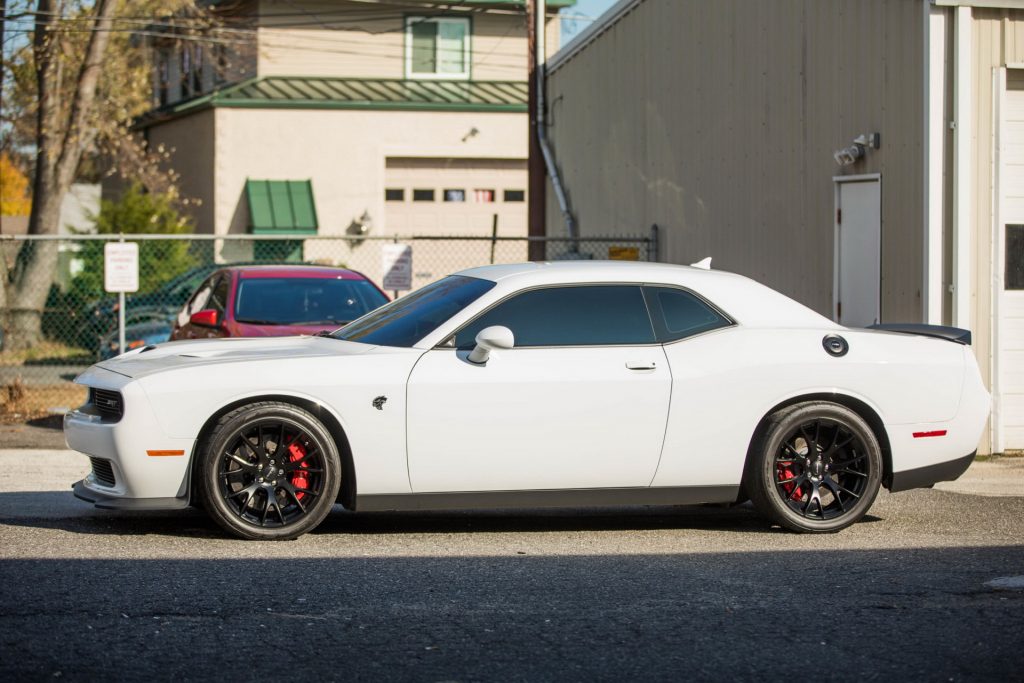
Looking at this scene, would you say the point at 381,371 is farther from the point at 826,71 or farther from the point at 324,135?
the point at 324,135

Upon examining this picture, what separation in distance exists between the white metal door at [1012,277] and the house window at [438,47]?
24.5m

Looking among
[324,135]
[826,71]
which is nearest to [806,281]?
[826,71]

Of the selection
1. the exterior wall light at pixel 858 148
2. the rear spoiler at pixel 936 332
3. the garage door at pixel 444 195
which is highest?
the garage door at pixel 444 195

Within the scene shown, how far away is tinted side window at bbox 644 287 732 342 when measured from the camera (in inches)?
316

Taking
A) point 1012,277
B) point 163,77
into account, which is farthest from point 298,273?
point 163,77

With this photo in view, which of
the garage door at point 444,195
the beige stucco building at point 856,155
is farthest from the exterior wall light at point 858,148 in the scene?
the garage door at point 444,195

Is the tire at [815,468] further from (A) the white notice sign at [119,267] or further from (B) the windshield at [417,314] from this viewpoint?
(A) the white notice sign at [119,267]

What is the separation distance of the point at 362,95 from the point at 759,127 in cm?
1957

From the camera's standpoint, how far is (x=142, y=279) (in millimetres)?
25516

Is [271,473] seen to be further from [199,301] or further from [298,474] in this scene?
[199,301]

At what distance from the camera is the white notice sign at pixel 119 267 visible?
47.4ft

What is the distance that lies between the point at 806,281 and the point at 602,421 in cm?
638

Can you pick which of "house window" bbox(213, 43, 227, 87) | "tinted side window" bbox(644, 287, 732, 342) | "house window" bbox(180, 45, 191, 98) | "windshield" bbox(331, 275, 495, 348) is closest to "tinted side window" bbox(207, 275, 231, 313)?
"windshield" bbox(331, 275, 495, 348)

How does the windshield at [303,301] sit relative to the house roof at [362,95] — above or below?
below
